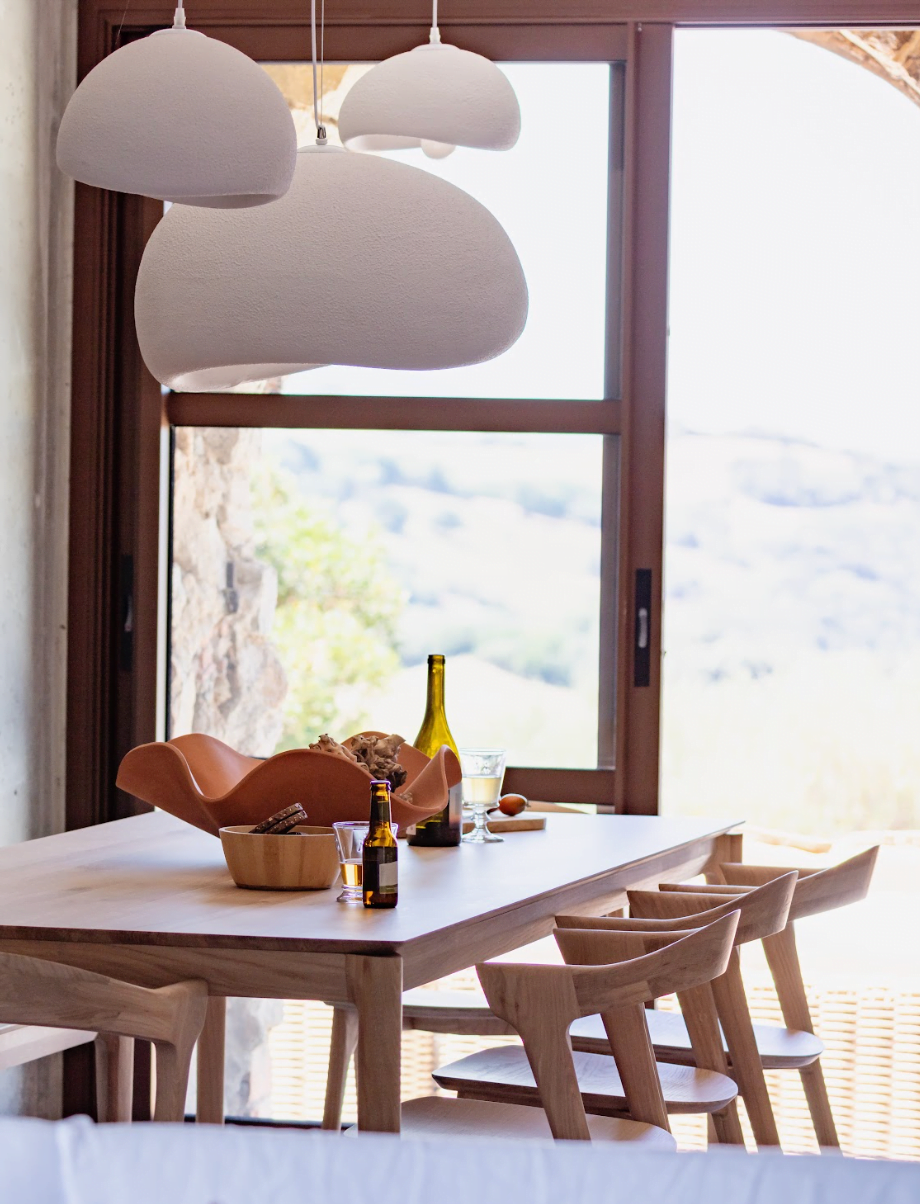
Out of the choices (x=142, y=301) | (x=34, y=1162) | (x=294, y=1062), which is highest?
(x=142, y=301)

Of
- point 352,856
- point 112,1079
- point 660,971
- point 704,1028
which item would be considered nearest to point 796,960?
point 704,1028

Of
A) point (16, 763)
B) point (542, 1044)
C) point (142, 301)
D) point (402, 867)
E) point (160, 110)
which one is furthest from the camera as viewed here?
point (16, 763)

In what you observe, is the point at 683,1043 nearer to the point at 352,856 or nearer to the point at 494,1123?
the point at 494,1123

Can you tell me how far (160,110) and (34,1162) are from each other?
121cm

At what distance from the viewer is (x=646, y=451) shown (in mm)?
3750

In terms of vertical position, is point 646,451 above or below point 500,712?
above

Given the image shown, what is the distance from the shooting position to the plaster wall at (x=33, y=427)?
11.8 ft

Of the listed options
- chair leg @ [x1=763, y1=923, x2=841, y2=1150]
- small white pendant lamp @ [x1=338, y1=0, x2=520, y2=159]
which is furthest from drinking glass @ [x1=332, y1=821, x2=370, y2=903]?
small white pendant lamp @ [x1=338, y1=0, x2=520, y2=159]

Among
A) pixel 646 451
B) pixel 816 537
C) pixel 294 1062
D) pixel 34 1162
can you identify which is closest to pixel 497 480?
pixel 646 451

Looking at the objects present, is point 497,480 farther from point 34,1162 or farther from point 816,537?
point 34,1162

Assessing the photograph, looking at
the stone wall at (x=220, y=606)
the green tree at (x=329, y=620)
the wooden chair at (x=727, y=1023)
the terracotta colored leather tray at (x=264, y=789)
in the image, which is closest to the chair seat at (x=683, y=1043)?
the wooden chair at (x=727, y=1023)

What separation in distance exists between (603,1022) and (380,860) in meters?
0.42

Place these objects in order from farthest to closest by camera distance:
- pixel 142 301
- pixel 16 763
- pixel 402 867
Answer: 1. pixel 16 763
2. pixel 402 867
3. pixel 142 301

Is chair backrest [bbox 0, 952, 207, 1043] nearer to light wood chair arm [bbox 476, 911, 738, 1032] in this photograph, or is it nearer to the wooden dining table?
the wooden dining table
